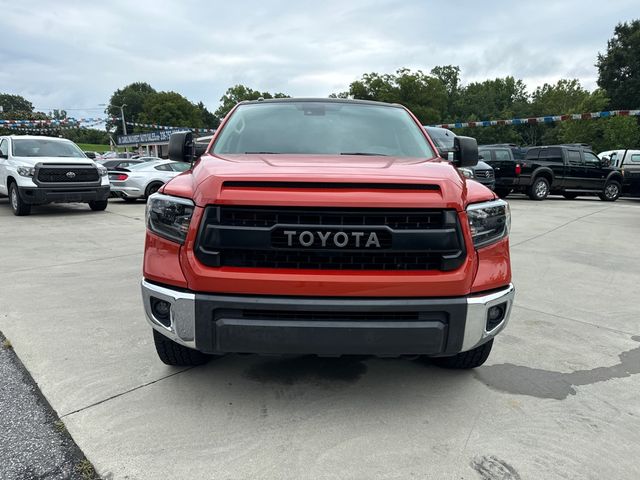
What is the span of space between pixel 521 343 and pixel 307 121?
7.95 feet

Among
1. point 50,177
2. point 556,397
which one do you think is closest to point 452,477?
point 556,397

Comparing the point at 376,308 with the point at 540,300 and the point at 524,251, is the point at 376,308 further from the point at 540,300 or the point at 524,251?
the point at 524,251

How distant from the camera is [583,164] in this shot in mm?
16516

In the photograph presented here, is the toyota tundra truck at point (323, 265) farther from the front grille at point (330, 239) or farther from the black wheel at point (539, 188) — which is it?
the black wheel at point (539, 188)

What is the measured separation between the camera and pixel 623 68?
48.6 m

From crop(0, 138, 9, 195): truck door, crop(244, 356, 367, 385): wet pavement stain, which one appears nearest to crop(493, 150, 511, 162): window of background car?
crop(244, 356, 367, 385): wet pavement stain

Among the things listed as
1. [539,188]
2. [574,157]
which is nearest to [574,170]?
[574,157]

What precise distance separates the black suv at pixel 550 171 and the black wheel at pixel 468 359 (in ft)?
47.6

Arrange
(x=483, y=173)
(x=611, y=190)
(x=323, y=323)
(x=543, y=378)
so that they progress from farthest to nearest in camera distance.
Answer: (x=611, y=190) → (x=483, y=173) → (x=543, y=378) → (x=323, y=323)

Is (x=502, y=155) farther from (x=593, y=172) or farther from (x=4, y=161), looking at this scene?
(x=4, y=161)

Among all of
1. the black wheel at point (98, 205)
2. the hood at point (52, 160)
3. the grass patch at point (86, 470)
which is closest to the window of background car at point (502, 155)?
the black wheel at point (98, 205)

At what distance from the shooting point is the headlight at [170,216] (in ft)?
7.55

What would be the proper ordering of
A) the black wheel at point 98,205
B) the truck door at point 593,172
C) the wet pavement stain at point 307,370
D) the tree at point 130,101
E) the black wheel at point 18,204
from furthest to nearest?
1. the tree at point 130,101
2. the truck door at point 593,172
3. the black wheel at point 98,205
4. the black wheel at point 18,204
5. the wet pavement stain at point 307,370

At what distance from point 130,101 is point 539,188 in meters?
120
